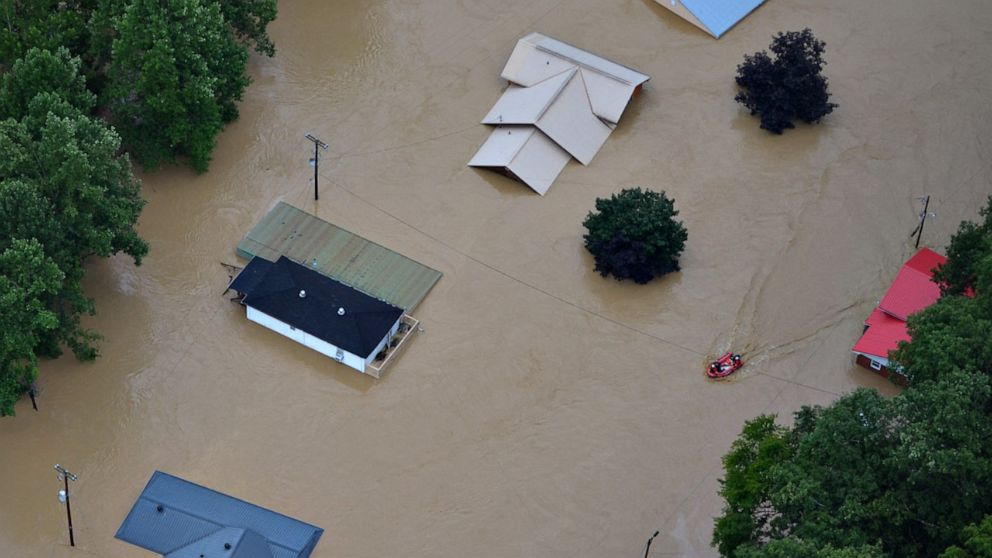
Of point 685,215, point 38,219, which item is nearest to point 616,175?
point 685,215

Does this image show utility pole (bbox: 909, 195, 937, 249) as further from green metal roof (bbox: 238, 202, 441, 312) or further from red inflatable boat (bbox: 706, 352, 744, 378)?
green metal roof (bbox: 238, 202, 441, 312)

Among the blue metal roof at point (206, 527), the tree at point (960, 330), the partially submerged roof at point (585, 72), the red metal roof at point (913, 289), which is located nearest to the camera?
the tree at point (960, 330)

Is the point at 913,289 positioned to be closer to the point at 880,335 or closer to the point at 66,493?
the point at 880,335

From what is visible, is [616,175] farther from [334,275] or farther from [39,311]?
[39,311]

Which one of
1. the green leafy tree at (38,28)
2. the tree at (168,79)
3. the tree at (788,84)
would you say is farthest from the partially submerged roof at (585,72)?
the green leafy tree at (38,28)

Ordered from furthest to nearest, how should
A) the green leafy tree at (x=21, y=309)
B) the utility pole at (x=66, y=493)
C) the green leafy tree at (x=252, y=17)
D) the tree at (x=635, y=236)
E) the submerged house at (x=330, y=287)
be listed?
1. the green leafy tree at (x=252, y=17)
2. the tree at (x=635, y=236)
3. the submerged house at (x=330, y=287)
4. the green leafy tree at (x=21, y=309)
5. the utility pole at (x=66, y=493)

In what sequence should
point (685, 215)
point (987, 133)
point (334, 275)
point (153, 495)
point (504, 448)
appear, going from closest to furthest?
point (153, 495) → point (504, 448) → point (334, 275) → point (685, 215) → point (987, 133)

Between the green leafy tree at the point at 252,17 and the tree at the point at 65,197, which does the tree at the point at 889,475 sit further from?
the green leafy tree at the point at 252,17
